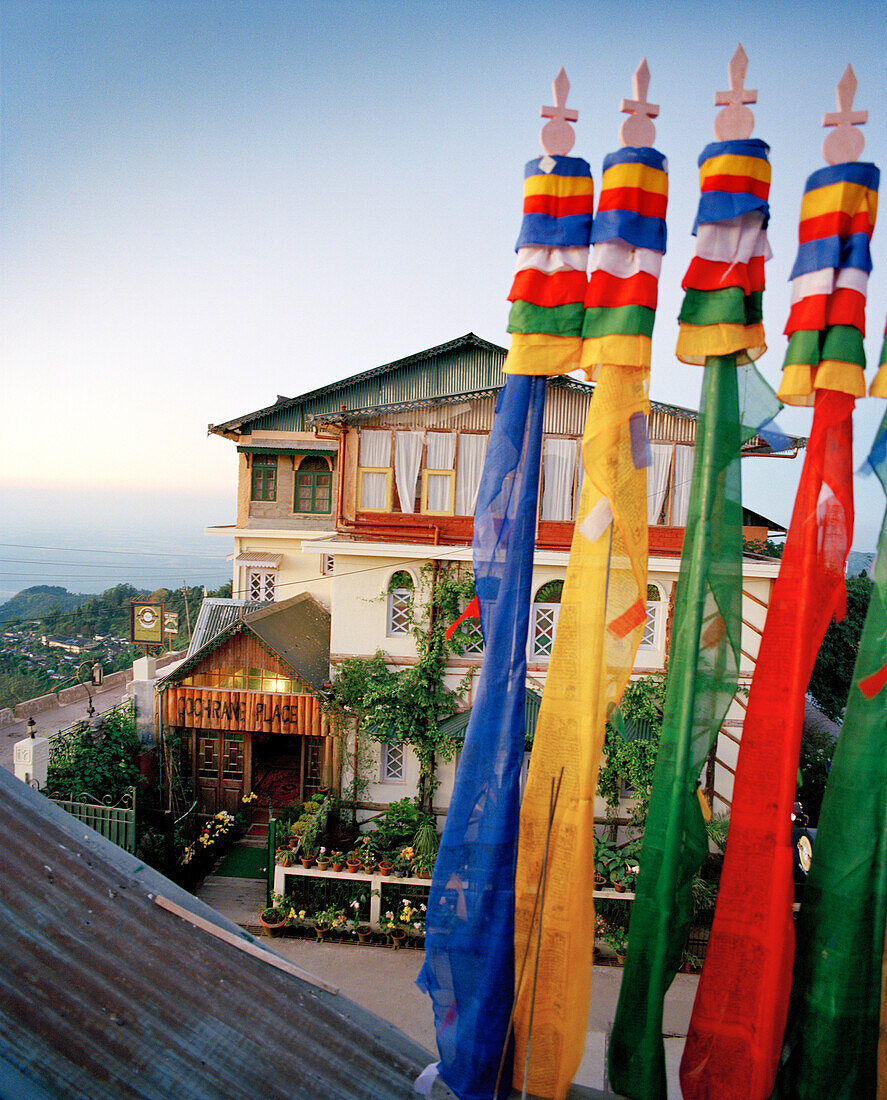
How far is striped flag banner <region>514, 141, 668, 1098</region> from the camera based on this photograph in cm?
297

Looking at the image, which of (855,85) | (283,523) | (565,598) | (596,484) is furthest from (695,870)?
(283,523)

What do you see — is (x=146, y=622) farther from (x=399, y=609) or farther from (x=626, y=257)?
(x=626, y=257)

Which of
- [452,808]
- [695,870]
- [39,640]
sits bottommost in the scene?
[39,640]

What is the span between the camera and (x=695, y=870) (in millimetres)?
3047

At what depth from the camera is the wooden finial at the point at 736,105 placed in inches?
113

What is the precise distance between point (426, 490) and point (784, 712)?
8.57 metres

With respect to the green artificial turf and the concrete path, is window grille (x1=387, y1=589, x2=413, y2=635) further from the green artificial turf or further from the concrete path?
the concrete path

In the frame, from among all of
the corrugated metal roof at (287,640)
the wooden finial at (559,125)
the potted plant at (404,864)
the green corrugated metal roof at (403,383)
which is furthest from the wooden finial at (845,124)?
the green corrugated metal roof at (403,383)

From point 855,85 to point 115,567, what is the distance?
110ft

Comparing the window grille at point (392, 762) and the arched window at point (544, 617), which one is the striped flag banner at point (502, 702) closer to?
the arched window at point (544, 617)

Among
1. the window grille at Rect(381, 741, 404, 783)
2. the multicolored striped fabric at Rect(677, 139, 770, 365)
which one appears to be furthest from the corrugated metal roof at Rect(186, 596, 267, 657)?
the multicolored striped fabric at Rect(677, 139, 770, 365)

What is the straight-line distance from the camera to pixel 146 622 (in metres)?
14.3

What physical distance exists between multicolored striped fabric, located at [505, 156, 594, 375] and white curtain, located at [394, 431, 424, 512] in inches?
316

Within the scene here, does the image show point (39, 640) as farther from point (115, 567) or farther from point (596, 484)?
point (596, 484)
